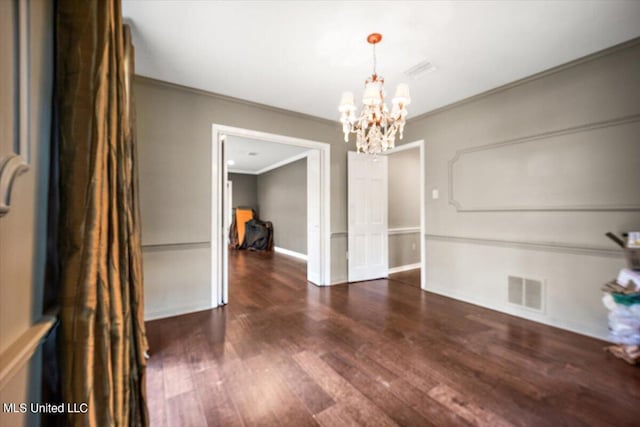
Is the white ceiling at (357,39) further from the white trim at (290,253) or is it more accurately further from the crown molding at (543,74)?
the white trim at (290,253)

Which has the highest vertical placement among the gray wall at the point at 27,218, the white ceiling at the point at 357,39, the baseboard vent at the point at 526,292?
the white ceiling at the point at 357,39

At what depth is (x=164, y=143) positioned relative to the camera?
9.45ft

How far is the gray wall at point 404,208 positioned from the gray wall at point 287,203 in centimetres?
219

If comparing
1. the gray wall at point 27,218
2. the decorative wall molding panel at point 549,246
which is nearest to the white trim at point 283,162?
the decorative wall molding panel at point 549,246

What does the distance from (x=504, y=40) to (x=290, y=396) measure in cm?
312

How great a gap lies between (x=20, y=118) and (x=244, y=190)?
8.13 meters

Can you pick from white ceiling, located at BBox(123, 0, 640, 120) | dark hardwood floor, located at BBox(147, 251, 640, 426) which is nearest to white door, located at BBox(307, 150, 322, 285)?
dark hardwood floor, located at BBox(147, 251, 640, 426)

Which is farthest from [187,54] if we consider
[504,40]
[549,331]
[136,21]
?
[549,331]

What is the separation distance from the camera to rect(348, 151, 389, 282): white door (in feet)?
13.8

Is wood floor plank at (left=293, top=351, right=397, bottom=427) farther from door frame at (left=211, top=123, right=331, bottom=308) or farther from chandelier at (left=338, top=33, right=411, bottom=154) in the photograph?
chandelier at (left=338, top=33, right=411, bottom=154)

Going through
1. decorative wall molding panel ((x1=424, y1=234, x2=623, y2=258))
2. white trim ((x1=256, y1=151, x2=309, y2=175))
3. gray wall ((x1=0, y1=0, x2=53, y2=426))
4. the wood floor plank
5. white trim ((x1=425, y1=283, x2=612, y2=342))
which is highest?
white trim ((x1=256, y1=151, x2=309, y2=175))

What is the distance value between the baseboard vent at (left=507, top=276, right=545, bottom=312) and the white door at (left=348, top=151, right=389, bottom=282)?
1.85 metres

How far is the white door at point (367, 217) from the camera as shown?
13.8 ft

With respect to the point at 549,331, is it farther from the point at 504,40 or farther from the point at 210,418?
the point at 210,418
